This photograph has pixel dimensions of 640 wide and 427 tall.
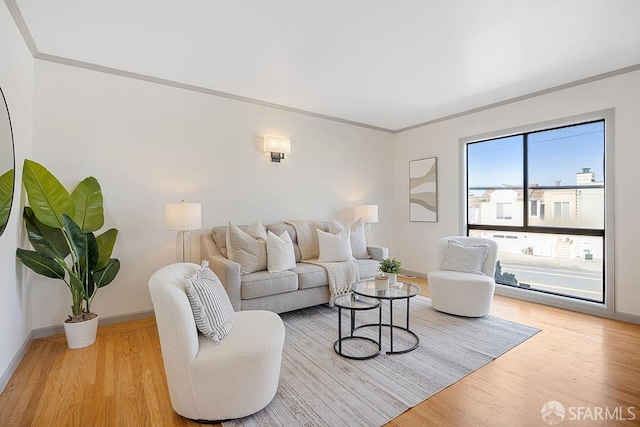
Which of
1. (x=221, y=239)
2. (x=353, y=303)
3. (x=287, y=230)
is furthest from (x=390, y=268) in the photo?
(x=221, y=239)

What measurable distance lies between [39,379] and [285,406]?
181cm

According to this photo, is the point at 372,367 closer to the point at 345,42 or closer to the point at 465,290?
the point at 465,290

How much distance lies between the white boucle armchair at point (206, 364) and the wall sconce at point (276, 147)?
2.57 metres

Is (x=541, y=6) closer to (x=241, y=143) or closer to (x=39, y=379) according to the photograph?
(x=241, y=143)

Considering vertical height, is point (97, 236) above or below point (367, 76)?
below

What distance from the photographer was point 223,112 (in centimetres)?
388

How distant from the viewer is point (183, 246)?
11.3 ft

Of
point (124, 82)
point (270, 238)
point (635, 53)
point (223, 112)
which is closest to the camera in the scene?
point (635, 53)

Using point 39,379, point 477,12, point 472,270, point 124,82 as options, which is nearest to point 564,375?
point 472,270

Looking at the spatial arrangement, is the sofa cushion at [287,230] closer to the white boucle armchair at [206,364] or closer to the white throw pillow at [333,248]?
the white throw pillow at [333,248]

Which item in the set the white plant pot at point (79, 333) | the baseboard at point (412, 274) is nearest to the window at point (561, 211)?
the baseboard at point (412, 274)

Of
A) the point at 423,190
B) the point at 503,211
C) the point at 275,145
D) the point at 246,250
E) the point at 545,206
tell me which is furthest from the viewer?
the point at 423,190

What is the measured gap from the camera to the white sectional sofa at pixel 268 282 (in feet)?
9.96

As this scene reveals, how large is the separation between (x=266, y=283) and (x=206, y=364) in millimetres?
1512
